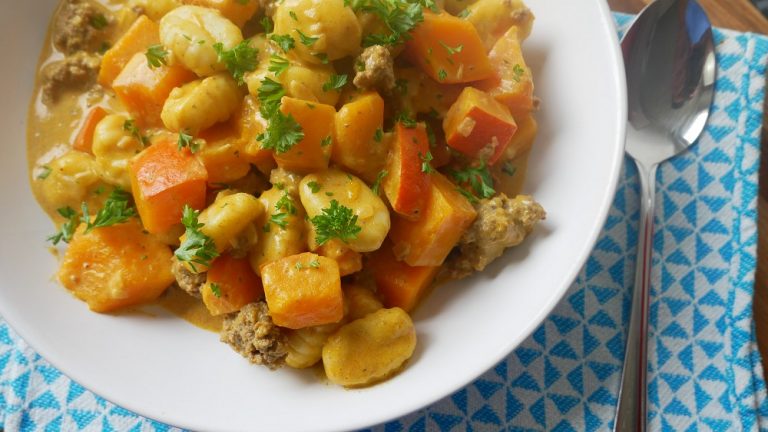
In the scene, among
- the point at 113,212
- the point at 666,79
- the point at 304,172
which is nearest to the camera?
the point at 304,172

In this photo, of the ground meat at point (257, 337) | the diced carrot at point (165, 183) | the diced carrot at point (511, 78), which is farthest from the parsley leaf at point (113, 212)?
the diced carrot at point (511, 78)

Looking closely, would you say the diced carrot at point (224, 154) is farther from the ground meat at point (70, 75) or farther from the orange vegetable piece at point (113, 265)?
the ground meat at point (70, 75)

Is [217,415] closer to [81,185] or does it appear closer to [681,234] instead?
[81,185]

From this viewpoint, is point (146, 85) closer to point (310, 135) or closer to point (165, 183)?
point (165, 183)

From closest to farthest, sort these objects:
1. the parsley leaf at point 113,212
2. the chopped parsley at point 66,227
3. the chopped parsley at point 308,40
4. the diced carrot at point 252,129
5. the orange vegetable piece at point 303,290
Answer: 1. the orange vegetable piece at point 303,290
2. the chopped parsley at point 308,40
3. the diced carrot at point 252,129
4. the parsley leaf at point 113,212
5. the chopped parsley at point 66,227

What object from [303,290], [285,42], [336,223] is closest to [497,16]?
[285,42]
